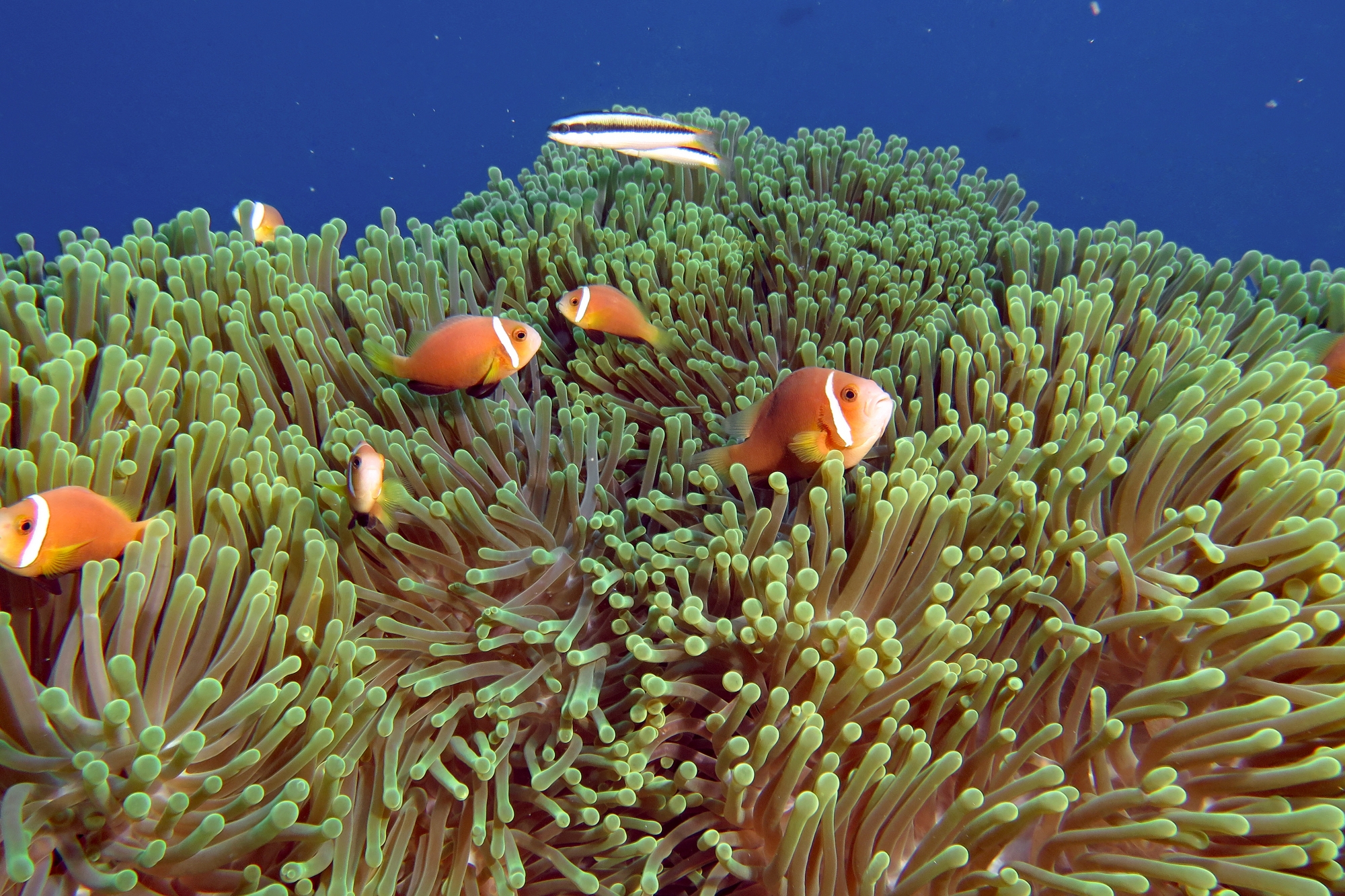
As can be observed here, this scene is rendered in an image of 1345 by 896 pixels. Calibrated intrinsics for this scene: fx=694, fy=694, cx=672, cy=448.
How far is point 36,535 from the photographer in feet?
3.91

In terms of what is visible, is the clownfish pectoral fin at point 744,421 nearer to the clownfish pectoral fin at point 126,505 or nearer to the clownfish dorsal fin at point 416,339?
the clownfish dorsal fin at point 416,339

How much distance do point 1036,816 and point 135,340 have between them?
7.09 feet

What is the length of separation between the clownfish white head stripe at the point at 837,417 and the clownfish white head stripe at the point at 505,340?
821mm

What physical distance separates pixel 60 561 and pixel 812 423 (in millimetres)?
1385

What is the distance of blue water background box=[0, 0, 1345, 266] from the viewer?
35219 mm

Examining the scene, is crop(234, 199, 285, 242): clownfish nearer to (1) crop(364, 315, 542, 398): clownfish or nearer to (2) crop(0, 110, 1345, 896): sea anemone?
(2) crop(0, 110, 1345, 896): sea anemone

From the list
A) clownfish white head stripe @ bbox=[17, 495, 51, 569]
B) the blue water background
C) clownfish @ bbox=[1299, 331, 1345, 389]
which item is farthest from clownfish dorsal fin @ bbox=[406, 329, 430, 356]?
the blue water background

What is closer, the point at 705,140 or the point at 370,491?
the point at 370,491

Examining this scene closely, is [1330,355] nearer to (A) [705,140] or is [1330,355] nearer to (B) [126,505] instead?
(A) [705,140]

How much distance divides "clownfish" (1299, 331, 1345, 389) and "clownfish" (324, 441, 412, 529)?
7.49 ft

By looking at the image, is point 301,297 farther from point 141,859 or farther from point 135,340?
point 141,859

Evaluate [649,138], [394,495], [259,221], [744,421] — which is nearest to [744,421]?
[744,421]

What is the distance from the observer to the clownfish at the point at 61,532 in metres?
1.18

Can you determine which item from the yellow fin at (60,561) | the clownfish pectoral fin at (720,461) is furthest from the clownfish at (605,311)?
the yellow fin at (60,561)
